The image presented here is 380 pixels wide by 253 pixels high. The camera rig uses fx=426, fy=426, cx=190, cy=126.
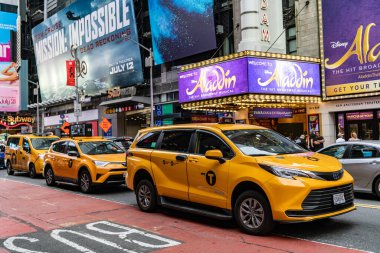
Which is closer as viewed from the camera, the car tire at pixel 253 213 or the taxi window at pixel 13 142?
the car tire at pixel 253 213

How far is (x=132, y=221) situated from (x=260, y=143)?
301 cm

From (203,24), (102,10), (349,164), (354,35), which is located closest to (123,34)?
(102,10)

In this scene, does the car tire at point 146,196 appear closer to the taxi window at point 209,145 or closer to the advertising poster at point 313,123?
the taxi window at point 209,145

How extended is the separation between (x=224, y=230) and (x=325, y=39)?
55.3 feet

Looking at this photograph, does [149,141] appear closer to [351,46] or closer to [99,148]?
[99,148]

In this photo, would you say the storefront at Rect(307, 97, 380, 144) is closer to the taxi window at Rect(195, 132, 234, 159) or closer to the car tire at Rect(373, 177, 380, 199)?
the car tire at Rect(373, 177, 380, 199)

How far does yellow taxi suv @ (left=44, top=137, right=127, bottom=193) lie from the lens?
12.8 metres

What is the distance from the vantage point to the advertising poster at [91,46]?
1390 inches

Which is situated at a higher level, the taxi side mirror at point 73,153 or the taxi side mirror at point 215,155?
the taxi side mirror at point 215,155

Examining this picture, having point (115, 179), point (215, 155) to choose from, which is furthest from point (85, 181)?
point (215, 155)

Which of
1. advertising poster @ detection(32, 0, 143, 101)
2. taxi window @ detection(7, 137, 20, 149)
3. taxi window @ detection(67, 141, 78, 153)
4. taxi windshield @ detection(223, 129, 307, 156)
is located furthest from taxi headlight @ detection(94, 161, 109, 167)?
advertising poster @ detection(32, 0, 143, 101)

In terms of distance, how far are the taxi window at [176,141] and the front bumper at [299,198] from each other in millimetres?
2393

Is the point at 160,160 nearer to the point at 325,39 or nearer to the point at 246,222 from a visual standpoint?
the point at 246,222

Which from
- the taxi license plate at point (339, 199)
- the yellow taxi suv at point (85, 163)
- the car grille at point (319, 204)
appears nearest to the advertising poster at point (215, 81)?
the yellow taxi suv at point (85, 163)
